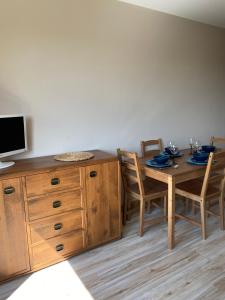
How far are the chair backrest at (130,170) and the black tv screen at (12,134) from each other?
3.21ft

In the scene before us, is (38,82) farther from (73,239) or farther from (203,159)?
(203,159)

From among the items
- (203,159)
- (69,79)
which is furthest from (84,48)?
(203,159)

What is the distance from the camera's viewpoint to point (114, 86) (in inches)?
111

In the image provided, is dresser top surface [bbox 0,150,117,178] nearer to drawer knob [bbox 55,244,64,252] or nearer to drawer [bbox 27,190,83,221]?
drawer [bbox 27,190,83,221]

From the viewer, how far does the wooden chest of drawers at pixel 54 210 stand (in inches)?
75.9

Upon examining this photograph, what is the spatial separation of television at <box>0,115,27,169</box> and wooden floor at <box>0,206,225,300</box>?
1.01m

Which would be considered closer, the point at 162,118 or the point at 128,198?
the point at 128,198

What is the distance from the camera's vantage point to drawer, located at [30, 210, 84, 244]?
2.05 m

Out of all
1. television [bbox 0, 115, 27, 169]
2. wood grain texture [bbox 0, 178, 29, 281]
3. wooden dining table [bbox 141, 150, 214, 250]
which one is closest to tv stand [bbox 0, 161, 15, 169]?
television [bbox 0, 115, 27, 169]

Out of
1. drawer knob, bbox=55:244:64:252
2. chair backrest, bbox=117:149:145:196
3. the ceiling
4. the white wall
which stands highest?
the ceiling

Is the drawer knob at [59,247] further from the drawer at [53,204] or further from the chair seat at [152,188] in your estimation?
the chair seat at [152,188]

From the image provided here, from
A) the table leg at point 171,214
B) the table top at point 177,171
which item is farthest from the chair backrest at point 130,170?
the table leg at point 171,214

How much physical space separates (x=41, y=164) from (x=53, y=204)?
359mm

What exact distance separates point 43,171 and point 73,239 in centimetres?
72
